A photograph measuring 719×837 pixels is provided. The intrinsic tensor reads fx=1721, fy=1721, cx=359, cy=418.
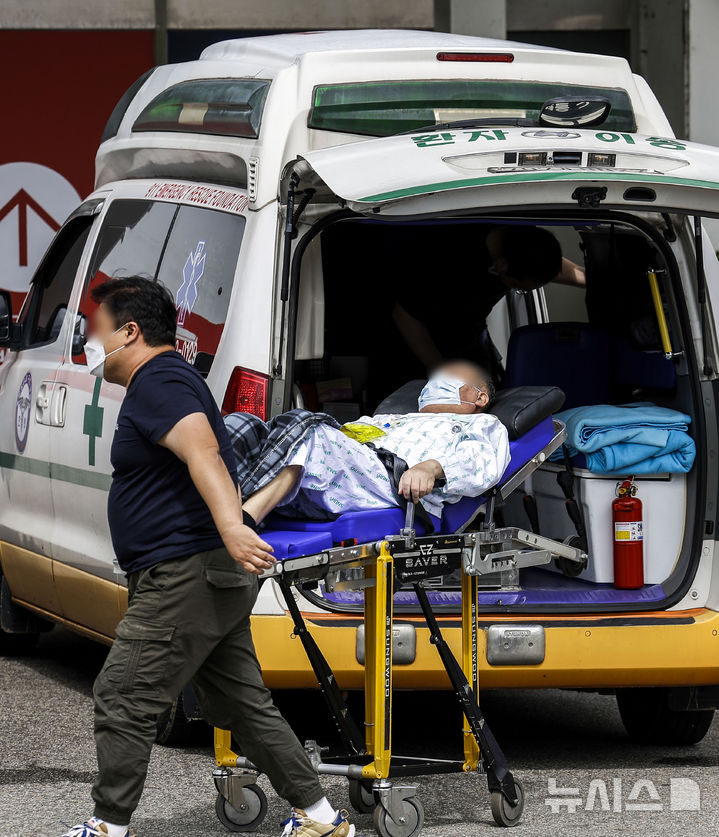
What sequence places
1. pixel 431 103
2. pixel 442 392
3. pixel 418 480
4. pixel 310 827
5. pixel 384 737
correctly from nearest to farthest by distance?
pixel 310 827
pixel 384 737
pixel 418 480
pixel 442 392
pixel 431 103

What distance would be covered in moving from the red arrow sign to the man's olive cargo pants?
8.88 meters

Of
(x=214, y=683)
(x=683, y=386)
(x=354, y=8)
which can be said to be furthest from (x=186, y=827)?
(x=354, y=8)

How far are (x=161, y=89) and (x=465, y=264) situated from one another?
1.44 meters

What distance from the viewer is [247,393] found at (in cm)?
557

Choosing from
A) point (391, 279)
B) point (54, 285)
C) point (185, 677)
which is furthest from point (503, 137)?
point (54, 285)

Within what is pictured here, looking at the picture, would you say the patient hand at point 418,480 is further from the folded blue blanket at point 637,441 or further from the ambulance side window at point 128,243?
the ambulance side window at point 128,243

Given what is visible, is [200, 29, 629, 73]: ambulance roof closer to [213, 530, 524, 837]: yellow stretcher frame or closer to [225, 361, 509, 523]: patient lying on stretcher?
[225, 361, 509, 523]: patient lying on stretcher

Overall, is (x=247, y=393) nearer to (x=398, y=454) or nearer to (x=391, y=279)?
(x=398, y=454)

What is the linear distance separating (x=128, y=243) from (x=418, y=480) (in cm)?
199

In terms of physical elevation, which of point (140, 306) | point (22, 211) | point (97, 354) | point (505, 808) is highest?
point (140, 306)

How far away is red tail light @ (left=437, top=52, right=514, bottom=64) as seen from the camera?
6270 millimetres

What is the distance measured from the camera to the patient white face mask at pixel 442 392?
5.96 meters

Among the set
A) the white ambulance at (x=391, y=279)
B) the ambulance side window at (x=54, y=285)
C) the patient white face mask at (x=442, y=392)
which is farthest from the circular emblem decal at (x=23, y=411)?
the patient white face mask at (x=442, y=392)

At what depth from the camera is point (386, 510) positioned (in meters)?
5.37
